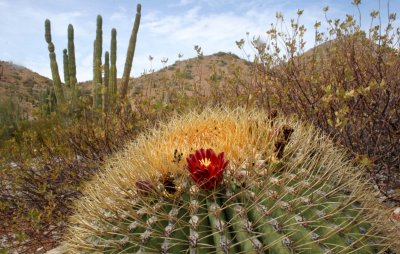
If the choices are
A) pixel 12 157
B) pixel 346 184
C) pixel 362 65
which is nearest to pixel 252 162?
pixel 346 184

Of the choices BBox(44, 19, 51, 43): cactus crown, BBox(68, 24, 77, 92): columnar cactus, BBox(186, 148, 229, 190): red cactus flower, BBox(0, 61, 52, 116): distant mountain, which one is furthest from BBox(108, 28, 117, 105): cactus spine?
BBox(0, 61, 52, 116): distant mountain

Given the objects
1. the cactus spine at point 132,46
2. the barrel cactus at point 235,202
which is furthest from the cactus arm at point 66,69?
the barrel cactus at point 235,202

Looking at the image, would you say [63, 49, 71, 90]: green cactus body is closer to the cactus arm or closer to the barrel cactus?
the cactus arm

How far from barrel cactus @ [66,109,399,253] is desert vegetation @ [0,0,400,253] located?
10 mm

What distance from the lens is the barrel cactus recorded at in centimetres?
199

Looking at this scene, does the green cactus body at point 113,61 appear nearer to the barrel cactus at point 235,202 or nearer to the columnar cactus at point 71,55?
the columnar cactus at point 71,55

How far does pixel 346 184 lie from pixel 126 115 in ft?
17.8

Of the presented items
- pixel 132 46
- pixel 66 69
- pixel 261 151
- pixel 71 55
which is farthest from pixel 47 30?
pixel 261 151

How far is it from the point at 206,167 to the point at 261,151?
35 centimetres

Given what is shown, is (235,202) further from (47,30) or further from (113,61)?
(47,30)

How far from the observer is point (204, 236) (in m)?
1.99

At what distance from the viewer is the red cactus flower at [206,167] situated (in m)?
2.08

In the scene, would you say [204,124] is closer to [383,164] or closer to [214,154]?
[214,154]

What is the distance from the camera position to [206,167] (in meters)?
2.07
